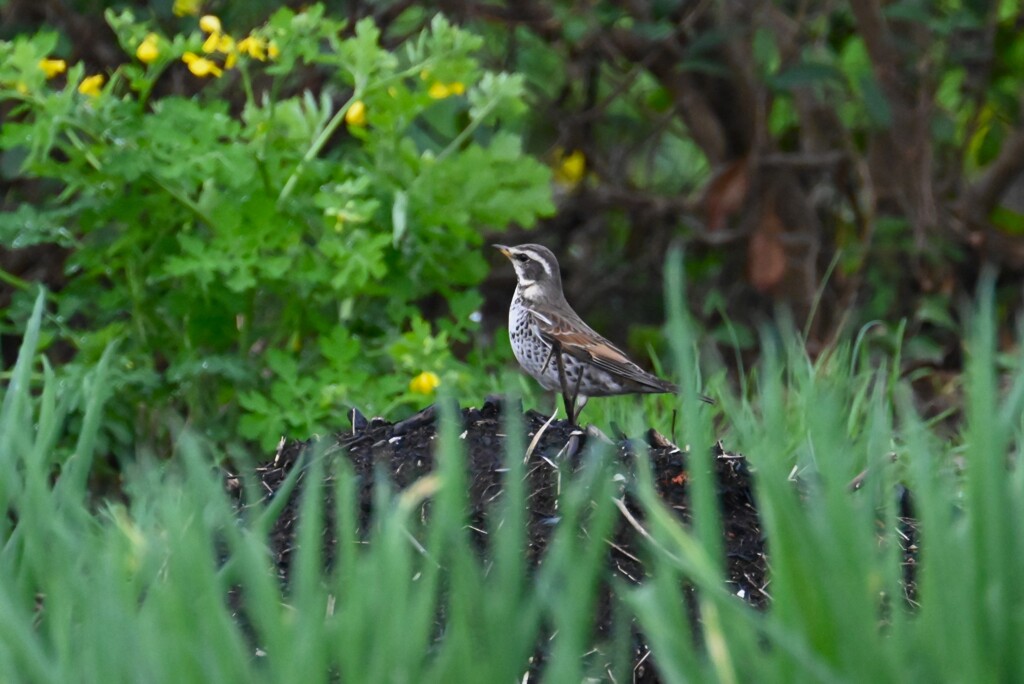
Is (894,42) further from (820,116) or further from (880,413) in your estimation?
(880,413)

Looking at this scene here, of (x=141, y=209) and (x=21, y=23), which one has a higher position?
(x=21, y=23)

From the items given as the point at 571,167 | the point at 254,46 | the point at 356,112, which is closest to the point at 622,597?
the point at 356,112

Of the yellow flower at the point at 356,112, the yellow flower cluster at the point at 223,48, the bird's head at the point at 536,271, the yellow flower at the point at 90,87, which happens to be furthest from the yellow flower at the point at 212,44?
the bird's head at the point at 536,271

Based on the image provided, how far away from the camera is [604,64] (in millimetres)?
6992

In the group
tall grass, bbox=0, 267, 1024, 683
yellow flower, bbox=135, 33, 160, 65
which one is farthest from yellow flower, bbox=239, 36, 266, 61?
tall grass, bbox=0, 267, 1024, 683

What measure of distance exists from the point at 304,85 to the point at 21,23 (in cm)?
101

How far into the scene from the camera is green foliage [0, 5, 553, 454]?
408 centimetres

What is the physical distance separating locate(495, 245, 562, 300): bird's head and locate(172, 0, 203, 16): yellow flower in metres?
1.36

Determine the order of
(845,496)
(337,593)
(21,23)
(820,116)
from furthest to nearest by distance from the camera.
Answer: (820,116) < (21,23) < (337,593) < (845,496)

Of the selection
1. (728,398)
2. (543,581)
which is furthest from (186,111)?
(543,581)

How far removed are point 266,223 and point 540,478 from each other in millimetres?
1686

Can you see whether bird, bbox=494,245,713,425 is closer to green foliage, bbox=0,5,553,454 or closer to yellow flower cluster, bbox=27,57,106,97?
green foliage, bbox=0,5,553,454

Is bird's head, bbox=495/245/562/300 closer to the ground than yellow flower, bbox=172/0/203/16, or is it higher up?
closer to the ground

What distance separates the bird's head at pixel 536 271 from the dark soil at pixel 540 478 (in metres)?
1.74
